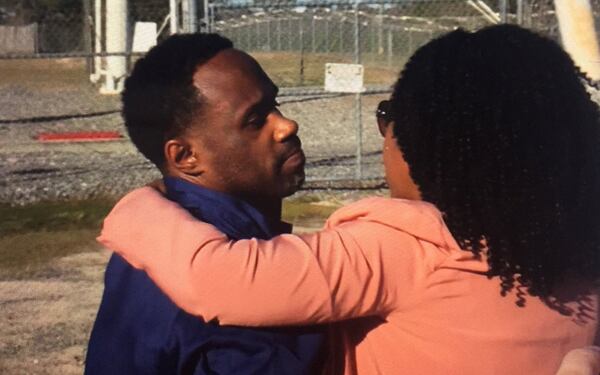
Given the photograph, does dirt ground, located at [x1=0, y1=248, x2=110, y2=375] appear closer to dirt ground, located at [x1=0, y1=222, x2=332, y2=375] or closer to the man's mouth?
dirt ground, located at [x1=0, y1=222, x2=332, y2=375]

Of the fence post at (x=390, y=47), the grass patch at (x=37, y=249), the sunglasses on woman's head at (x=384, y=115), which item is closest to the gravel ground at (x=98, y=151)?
the fence post at (x=390, y=47)

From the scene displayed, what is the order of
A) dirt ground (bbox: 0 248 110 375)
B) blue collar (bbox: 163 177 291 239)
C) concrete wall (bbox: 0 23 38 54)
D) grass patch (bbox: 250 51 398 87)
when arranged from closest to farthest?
blue collar (bbox: 163 177 291 239)
dirt ground (bbox: 0 248 110 375)
grass patch (bbox: 250 51 398 87)
concrete wall (bbox: 0 23 38 54)

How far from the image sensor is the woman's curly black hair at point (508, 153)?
173cm

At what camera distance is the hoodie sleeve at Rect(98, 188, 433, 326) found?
5.49ft

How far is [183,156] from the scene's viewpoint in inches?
74.3

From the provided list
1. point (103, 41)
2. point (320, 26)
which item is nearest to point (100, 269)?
point (320, 26)

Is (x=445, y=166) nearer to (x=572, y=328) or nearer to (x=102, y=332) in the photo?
(x=572, y=328)

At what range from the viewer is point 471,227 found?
5.75 feet

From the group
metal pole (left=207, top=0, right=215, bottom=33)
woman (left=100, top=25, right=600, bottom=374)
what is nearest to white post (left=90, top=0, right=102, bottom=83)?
metal pole (left=207, top=0, right=215, bottom=33)

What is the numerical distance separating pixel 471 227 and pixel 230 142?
408 mm

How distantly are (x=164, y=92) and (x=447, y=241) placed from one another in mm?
513

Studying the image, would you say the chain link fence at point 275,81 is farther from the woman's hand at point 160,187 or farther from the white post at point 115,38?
the woman's hand at point 160,187

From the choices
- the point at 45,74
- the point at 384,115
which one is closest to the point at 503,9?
the point at 384,115

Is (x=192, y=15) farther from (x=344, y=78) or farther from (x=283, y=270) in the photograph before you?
(x=283, y=270)
